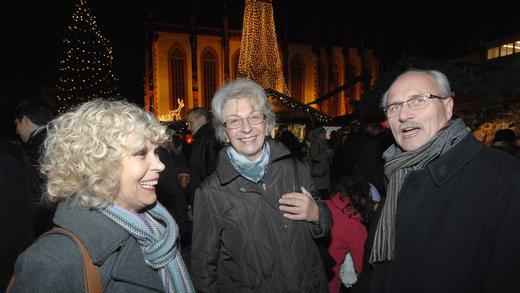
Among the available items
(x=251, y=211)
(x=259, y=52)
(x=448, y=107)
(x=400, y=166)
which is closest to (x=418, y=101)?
(x=448, y=107)

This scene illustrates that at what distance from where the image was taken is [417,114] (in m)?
1.78

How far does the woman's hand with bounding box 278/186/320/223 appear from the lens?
2064 millimetres

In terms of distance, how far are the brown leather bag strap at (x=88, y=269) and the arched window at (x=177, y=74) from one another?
103 feet

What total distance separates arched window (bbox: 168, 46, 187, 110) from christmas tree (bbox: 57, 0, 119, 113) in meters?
10.4

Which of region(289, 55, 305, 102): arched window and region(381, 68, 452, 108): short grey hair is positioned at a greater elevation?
region(289, 55, 305, 102): arched window

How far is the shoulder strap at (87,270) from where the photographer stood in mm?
1317

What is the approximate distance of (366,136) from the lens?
6.07m

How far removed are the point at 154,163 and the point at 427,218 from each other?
1.51m

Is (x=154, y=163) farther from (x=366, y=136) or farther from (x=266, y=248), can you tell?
(x=366, y=136)

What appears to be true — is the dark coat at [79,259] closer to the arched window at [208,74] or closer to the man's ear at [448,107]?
the man's ear at [448,107]

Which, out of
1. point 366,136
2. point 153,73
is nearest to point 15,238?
point 366,136

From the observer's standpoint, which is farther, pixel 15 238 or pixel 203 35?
pixel 203 35

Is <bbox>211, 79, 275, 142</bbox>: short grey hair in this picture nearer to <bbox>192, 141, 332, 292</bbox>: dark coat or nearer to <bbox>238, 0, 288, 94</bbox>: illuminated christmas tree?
<bbox>192, 141, 332, 292</bbox>: dark coat

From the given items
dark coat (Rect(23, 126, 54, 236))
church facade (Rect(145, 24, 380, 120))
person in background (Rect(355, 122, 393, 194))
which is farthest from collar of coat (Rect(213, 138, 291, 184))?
church facade (Rect(145, 24, 380, 120))
